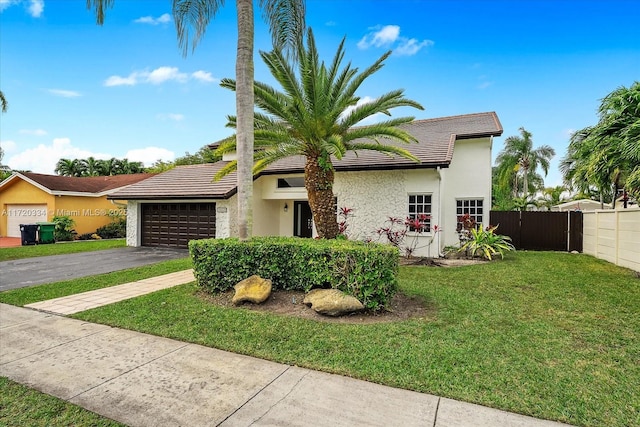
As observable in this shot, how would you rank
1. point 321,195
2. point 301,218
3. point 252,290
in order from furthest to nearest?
point 301,218 < point 321,195 < point 252,290

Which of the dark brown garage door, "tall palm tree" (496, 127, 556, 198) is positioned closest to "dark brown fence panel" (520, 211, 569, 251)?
the dark brown garage door

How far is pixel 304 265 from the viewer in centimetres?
656

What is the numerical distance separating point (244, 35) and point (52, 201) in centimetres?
2099

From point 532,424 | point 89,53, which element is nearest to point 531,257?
point 532,424

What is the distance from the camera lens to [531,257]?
491 inches

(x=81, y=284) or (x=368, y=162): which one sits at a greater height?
(x=368, y=162)

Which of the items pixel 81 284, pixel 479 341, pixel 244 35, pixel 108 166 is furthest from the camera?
pixel 108 166

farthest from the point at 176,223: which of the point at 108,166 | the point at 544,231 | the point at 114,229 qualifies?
the point at 108,166

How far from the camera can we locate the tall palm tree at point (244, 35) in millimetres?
7352

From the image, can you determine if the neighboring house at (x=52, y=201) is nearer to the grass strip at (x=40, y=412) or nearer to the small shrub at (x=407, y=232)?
the small shrub at (x=407, y=232)

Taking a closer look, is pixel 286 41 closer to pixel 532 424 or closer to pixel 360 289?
pixel 360 289

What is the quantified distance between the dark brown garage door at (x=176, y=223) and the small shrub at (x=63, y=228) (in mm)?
6859

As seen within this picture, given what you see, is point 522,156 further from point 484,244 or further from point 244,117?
point 244,117

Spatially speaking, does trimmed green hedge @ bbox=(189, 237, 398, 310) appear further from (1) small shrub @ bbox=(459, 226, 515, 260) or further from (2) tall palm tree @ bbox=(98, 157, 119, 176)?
(2) tall palm tree @ bbox=(98, 157, 119, 176)
